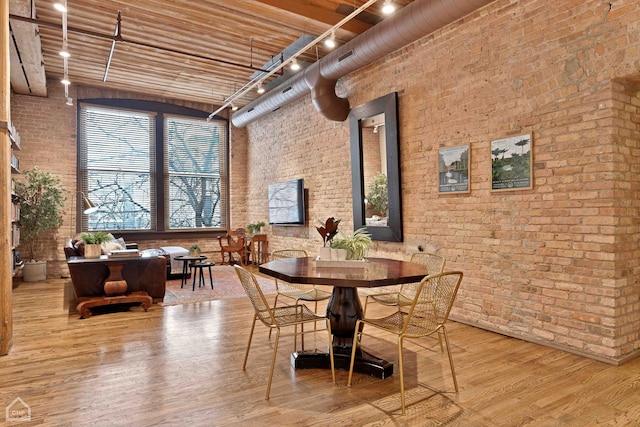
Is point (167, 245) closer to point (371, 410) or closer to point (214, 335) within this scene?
point (214, 335)

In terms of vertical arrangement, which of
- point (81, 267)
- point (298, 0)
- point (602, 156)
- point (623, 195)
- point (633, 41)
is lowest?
point (81, 267)

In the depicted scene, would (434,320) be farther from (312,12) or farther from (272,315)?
(312,12)

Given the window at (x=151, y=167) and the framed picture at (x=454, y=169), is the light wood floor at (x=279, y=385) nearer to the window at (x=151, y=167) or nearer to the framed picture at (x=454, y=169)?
the framed picture at (x=454, y=169)

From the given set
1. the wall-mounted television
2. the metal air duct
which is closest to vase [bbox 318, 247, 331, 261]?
the metal air duct

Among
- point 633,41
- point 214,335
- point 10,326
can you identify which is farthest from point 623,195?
point 10,326

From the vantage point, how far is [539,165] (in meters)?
3.79

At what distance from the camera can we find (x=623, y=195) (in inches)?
132

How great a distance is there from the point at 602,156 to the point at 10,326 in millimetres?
5397

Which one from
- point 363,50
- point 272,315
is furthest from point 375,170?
point 272,315

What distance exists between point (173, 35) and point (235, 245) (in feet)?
15.4

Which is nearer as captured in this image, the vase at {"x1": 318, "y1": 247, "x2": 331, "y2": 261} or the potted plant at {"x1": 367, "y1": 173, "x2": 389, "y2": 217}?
the vase at {"x1": 318, "y1": 247, "x2": 331, "y2": 261}

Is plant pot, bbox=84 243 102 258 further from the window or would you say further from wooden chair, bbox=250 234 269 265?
wooden chair, bbox=250 234 269 265

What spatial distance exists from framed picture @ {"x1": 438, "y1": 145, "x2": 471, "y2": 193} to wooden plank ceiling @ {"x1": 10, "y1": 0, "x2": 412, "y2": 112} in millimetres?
1995

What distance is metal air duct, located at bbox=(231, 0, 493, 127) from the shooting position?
4320 mm
